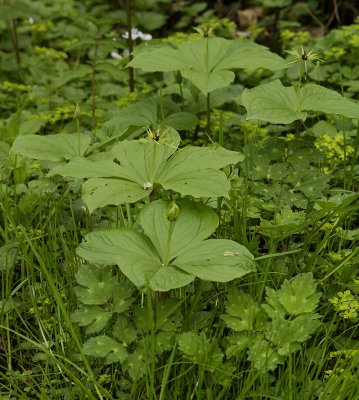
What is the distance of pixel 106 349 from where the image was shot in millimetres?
1656

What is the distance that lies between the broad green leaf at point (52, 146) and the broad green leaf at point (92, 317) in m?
0.70

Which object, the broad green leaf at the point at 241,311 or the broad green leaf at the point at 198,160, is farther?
the broad green leaf at the point at 198,160

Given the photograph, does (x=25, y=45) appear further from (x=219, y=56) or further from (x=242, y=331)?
(x=242, y=331)

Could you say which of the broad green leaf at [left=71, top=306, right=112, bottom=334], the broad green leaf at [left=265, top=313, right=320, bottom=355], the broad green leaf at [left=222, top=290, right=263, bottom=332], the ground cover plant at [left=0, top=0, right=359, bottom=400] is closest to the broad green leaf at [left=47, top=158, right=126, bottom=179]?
the ground cover plant at [left=0, top=0, right=359, bottom=400]

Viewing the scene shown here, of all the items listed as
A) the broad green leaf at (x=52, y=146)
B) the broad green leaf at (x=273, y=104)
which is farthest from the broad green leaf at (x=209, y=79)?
the broad green leaf at (x=52, y=146)

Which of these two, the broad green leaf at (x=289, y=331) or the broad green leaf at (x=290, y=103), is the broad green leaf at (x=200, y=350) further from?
the broad green leaf at (x=290, y=103)

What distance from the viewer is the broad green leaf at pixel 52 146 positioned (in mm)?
2258

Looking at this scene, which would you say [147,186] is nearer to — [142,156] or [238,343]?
[142,156]

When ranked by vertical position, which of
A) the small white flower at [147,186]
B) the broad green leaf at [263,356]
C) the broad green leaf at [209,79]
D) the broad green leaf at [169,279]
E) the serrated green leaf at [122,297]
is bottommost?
the broad green leaf at [263,356]

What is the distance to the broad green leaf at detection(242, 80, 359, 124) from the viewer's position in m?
2.18

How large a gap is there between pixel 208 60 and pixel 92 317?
1.36 meters

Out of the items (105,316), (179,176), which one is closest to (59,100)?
(179,176)

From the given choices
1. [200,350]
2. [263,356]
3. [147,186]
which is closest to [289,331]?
[263,356]

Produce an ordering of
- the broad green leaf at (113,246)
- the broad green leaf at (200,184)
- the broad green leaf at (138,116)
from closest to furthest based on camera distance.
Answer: the broad green leaf at (113,246) → the broad green leaf at (200,184) → the broad green leaf at (138,116)
